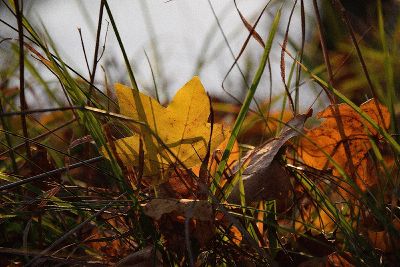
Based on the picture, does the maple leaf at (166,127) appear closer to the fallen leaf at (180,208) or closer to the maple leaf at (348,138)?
the fallen leaf at (180,208)

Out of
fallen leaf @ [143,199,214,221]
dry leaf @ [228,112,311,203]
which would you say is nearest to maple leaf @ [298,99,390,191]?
dry leaf @ [228,112,311,203]

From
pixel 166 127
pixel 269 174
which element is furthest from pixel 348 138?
pixel 166 127

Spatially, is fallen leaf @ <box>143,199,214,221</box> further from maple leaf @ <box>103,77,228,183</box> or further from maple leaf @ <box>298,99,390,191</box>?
maple leaf @ <box>298,99,390,191</box>

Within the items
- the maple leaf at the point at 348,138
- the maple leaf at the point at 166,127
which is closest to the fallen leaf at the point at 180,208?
the maple leaf at the point at 166,127

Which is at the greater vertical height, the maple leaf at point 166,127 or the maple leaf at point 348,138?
the maple leaf at point 166,127

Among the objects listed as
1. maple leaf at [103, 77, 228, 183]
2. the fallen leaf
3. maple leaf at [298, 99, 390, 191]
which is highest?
maple leaf at [103, 77, 228, 183]

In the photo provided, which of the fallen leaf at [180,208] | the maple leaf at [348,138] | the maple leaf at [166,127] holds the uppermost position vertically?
the maple leaf at [166,127]
